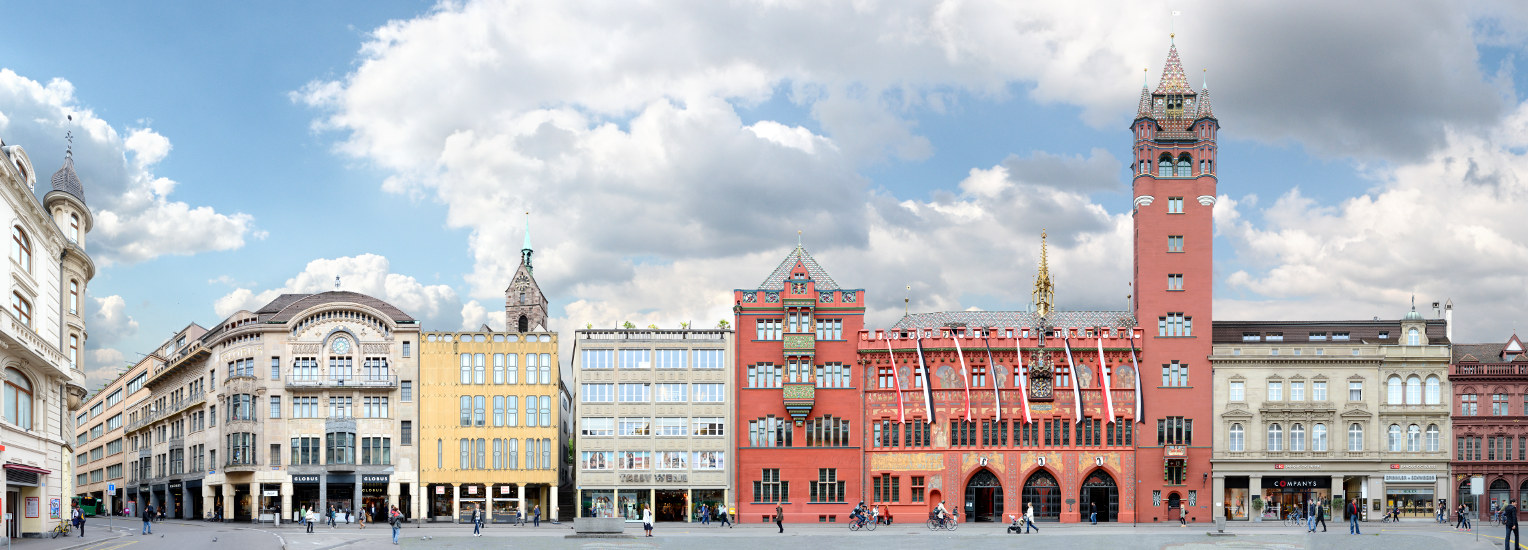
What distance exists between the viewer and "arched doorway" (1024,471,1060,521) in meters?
95.8

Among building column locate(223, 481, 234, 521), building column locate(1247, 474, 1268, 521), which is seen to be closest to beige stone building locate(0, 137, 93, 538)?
building column locate(223, 481, 234, 521)

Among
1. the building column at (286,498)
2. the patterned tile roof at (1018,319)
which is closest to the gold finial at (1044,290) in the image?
the patterned tile roof at (1018,319)

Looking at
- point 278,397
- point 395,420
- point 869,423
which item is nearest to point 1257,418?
point 869,423

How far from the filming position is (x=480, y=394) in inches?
3930

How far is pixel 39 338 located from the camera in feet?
216

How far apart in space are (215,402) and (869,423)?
49306 mm

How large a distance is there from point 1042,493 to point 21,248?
212 ft

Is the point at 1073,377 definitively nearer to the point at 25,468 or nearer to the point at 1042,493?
the point at 1042,493

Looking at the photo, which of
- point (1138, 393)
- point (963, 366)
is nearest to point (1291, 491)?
point (1138, 393)

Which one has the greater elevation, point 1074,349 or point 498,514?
point 1074,349

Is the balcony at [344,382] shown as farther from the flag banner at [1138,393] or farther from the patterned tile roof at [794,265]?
the flag banner at [1138,393]

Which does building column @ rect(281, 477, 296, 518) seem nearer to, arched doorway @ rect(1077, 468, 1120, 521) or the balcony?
the balcony

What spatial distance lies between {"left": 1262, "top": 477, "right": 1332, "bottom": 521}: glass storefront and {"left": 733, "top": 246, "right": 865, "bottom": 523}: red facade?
93.6 ft

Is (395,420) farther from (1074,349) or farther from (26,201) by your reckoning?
(1074,349)
